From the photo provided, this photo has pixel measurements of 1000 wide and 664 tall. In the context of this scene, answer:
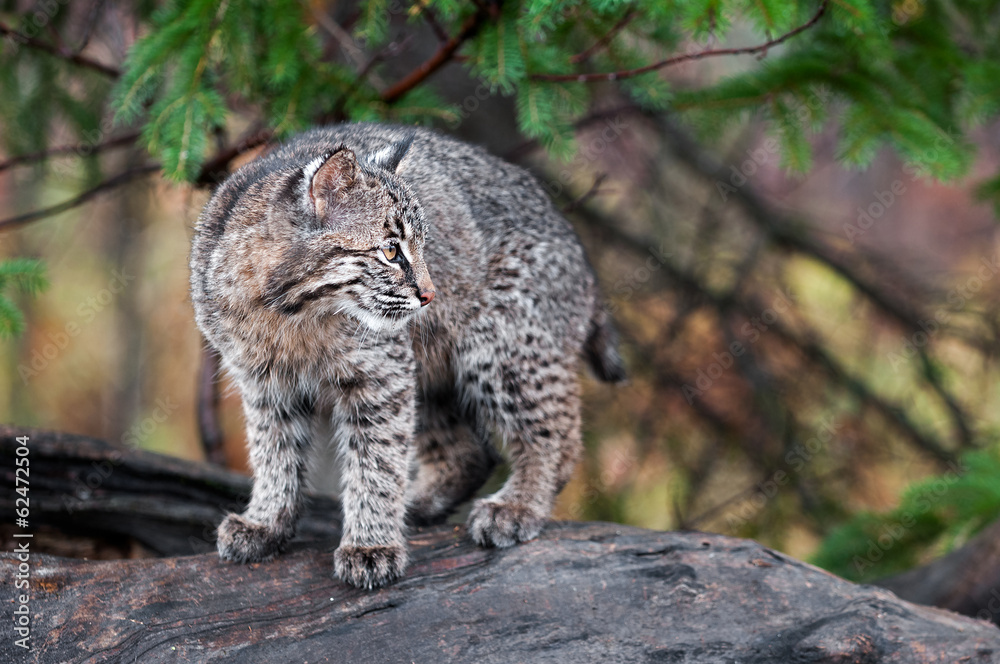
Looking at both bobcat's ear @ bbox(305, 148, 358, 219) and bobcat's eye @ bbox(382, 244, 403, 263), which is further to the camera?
bobcat's eye @ bbox(382, 244, 403, 263)

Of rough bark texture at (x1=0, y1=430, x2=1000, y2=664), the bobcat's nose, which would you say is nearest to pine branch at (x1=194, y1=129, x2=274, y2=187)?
the bobcat's nose

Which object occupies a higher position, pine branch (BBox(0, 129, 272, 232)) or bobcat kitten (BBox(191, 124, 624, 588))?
pine branch (BBox(0, 129, 272, 232))

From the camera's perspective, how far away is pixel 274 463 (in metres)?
3.72

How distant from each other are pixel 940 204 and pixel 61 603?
12435mm

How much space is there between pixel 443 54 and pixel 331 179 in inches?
53.5

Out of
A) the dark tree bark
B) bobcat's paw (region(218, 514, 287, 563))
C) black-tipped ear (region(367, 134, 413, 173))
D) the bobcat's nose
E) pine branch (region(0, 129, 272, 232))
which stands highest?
pine branch (region(0, 129, 272, 232))

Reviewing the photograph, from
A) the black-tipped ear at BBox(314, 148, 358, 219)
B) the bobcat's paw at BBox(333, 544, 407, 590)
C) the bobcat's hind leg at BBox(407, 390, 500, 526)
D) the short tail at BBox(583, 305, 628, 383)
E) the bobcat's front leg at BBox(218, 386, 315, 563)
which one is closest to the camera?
the black-tipped ear at BBox(314, 148, 358, 219)

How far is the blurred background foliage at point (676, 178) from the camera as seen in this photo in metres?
4.09

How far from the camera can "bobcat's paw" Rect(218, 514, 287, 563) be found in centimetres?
350

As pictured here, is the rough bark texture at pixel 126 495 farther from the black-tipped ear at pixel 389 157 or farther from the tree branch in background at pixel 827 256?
the tree branch in background at pixel 827 256

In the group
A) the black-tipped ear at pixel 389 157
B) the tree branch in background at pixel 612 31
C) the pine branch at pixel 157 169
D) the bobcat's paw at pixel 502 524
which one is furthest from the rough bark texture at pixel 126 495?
the tree branch in background at pixel 612 31

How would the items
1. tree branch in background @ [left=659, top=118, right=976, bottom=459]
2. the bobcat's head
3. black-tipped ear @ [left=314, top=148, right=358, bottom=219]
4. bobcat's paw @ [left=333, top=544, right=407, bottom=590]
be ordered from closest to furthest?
black-tipped ear @ [left=314, top=148, right=358, bottom=219] → the bobcat's head → bobcat's paw @ [left=333, top=544, right=407, bottom=590] → tree branch in background @ [left=659, top=118, right=976, bottom=459]

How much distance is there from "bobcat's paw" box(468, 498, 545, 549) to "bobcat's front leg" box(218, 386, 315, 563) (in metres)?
0.81

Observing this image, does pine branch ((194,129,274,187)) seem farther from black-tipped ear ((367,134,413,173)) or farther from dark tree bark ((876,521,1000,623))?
dark tree bark ((876,521,1000,623))
